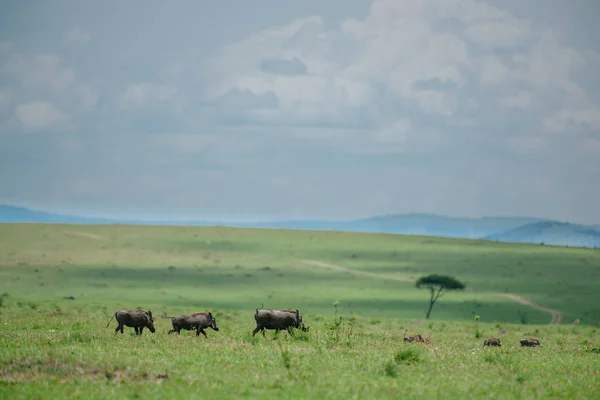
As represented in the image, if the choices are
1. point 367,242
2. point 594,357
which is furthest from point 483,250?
point 594,357

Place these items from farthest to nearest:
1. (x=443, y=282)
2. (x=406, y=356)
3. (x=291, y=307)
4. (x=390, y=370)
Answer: (x=443, y=282) → (x=291, y=307) → (x=406, y=356) → (x=390, y=370)

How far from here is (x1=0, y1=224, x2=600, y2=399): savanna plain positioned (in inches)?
776

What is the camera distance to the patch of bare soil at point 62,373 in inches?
762

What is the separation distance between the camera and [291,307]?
2970 inches

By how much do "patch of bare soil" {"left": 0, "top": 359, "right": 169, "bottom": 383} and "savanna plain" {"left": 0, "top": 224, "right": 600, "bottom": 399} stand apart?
4 cm

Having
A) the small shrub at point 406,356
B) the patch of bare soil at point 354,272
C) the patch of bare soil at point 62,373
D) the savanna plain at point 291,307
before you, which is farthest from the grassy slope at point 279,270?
the patch of bare soil at point 62,373

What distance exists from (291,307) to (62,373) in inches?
2207

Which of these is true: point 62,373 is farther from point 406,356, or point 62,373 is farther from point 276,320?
point 276,320

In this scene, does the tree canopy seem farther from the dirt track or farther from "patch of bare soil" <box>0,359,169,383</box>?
"patch of bare soil" <box>0,359,169,383</box>

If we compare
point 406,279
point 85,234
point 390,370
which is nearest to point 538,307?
point 406,279

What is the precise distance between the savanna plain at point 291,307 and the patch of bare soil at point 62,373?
44 millimetres

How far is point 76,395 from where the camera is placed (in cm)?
1786

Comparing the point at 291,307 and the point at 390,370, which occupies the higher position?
the point at 390,370

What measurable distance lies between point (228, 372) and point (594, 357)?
519 inches
